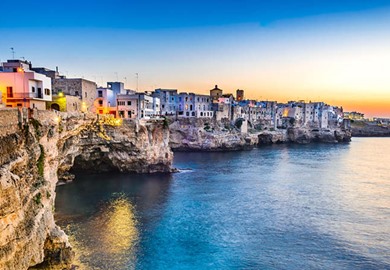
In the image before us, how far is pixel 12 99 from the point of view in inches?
1141

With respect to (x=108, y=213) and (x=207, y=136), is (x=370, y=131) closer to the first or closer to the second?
(x=207, y=136)

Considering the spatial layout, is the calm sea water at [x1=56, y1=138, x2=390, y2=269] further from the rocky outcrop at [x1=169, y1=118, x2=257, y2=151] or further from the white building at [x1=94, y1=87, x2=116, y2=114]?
the rocky outcrop at [x1=169, y1=118, x2=257, y2=151]

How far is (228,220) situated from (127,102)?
114 feet

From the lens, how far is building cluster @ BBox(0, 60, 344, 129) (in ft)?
96.6

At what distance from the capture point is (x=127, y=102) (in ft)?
186

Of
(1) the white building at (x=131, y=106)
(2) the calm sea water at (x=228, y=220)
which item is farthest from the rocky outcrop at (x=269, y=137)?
(1) the white building at (x=131, y=106)

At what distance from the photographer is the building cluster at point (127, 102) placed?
29.4 metres

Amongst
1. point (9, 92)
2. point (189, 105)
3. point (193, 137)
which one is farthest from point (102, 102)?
point (189, 105)

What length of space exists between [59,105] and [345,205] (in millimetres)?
34712

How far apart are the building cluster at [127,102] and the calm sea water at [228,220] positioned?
36.3ft

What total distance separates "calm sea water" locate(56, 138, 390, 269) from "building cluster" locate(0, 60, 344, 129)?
435 inches

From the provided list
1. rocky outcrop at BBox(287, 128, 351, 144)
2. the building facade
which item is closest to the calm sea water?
the building facade

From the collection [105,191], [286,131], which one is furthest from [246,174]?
[286,131]

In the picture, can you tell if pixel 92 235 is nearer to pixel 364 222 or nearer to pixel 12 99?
pixel 12 99
